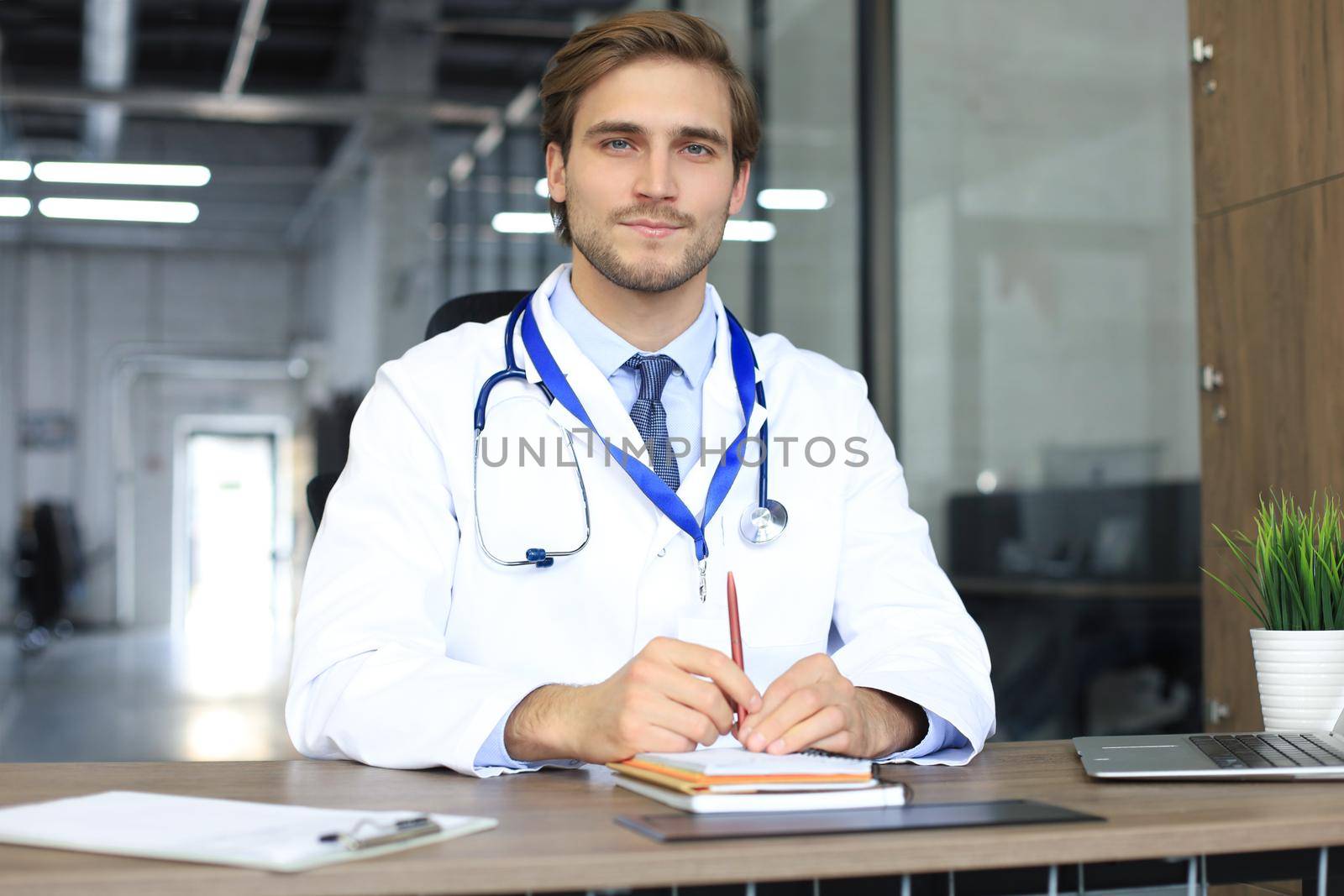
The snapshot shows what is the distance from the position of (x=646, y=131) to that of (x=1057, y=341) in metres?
2.83

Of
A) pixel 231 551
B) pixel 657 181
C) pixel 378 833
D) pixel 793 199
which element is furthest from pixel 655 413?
pixel 231 551

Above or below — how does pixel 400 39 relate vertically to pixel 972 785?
above

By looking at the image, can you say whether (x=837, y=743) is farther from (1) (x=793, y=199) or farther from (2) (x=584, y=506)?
(1) (x=793, y=199)

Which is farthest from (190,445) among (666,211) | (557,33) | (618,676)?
(618,676)

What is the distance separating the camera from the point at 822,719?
1.21 m

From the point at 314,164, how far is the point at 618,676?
160 inches

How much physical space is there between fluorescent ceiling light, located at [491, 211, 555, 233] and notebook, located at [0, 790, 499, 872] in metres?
3.96

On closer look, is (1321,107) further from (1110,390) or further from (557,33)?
(557,33)

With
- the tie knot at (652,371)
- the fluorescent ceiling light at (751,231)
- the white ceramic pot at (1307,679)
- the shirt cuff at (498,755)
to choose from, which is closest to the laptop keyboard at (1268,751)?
the white ceramic pot at (1307,679)

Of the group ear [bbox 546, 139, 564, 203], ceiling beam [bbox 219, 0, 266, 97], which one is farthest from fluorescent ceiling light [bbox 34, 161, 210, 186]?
ear [bbox 546, 139, 564, 203]

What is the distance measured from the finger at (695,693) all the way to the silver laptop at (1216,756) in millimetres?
337

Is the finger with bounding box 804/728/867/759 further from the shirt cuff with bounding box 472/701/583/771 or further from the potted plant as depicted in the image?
the potted plant

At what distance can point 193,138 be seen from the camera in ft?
15.1

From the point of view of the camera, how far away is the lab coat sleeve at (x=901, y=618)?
1389 millimetres
